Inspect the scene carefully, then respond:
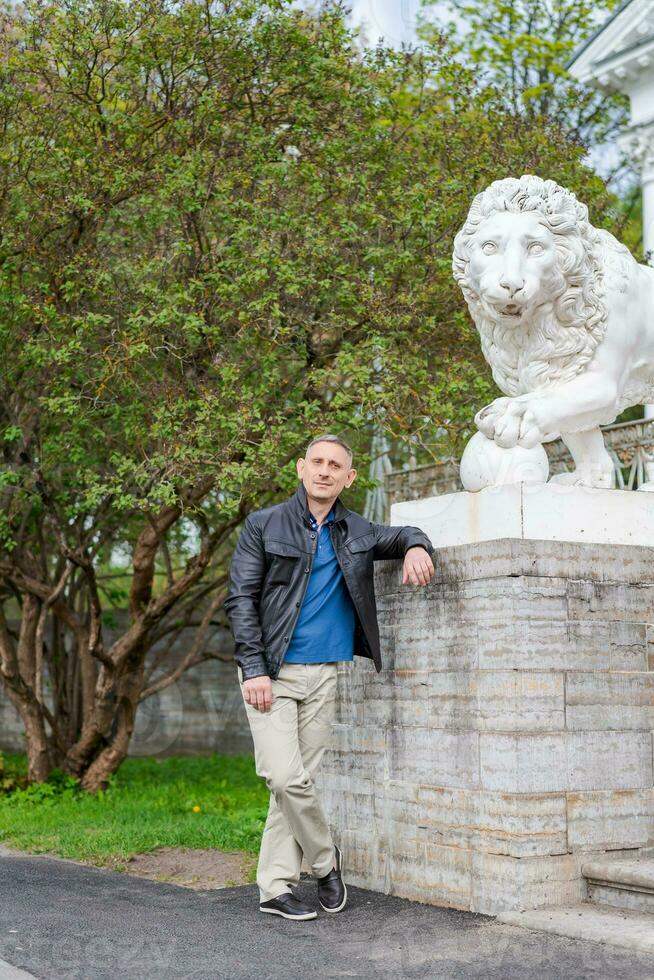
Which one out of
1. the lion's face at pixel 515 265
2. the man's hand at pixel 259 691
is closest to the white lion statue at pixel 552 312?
the lion's face at pixel 515 265

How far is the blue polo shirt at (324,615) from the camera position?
563 cm

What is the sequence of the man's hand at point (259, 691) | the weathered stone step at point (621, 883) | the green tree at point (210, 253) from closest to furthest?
the weathered stone step at point (621, 883) < the man's hand at point (259, 691) < the green tree at point (210, 253)

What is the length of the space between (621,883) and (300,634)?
5.81ft

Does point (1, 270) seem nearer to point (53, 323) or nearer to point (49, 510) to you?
point (53, 323)

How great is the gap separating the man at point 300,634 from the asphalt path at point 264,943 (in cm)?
27

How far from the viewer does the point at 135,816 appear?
973cm

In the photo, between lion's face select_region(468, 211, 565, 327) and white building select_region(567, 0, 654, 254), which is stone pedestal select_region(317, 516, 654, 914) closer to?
lion's face select_region(468, 211, 565, 327)

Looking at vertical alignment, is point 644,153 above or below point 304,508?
above

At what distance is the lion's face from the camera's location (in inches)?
230

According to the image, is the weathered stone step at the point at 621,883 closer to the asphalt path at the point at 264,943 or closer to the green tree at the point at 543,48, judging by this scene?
the asphalt path at the point at 264,943

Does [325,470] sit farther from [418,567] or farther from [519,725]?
[519,725]

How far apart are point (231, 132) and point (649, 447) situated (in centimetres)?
473

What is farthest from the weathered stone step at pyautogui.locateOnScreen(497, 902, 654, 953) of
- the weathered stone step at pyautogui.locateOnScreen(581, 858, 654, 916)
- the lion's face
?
the lion's face

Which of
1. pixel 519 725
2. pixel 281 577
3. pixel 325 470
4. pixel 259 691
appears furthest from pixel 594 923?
pixel 325 470
